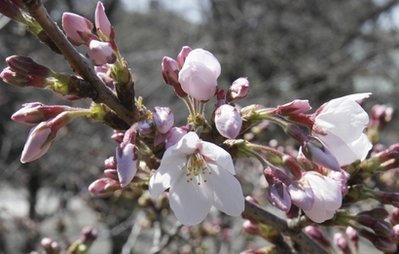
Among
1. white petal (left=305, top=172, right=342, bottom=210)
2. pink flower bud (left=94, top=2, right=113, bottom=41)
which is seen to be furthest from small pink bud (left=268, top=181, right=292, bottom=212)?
pink flower bud (left=94, top=2, right=113, bottom=41)

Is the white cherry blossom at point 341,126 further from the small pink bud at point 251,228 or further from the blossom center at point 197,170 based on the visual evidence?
the small pink bud at point 251,228

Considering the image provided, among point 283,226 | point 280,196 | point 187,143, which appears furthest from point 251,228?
point 187,143

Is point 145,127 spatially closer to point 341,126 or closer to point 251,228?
point 341,126

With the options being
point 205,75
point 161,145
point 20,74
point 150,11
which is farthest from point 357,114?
point 150,11

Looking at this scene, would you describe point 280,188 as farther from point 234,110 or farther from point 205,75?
point 205,75

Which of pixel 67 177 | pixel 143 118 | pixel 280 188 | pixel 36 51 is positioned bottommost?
pixel 67 177

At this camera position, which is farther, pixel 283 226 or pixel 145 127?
pixel 283 226
